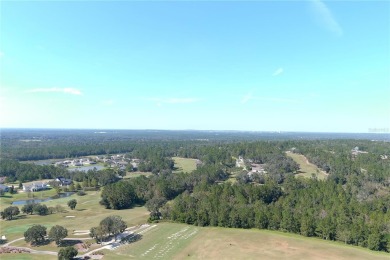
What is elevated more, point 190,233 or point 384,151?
point 384,151

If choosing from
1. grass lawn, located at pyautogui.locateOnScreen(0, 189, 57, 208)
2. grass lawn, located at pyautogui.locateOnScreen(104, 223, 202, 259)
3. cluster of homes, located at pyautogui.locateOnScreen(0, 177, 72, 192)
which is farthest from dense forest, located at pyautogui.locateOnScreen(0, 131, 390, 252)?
grass lawn, located at pyautogui.locateOnScreen(0, 189, 57, 208)

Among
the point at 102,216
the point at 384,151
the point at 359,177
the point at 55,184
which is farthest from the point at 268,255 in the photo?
the point at 384,151

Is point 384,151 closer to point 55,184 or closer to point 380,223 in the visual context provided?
point 380,223

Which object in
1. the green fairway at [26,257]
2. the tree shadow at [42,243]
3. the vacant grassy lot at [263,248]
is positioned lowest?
the tree shadow at [42,243]

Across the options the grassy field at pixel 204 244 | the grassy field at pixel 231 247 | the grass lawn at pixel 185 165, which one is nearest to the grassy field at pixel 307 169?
the grass lawn at pixel 185 165

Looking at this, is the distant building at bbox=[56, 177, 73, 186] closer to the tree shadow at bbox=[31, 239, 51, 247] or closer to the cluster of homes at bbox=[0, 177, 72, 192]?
the cluster of homes at bbox=[0, 177, 72, 192]

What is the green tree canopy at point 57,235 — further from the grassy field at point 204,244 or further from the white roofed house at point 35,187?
the white roofed house at point 35,187

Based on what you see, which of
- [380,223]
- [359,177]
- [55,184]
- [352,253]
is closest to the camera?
[352,253]

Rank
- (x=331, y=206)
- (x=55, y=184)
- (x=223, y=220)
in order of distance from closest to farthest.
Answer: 1. (x=223, y=220)
2. (x=331, y=206)
3. (x=55, y=184)

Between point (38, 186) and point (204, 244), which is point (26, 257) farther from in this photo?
point (38, 186)
